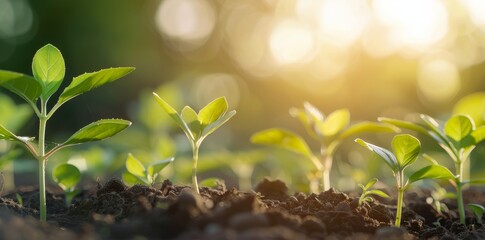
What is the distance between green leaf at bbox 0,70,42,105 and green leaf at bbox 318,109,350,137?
111 cm

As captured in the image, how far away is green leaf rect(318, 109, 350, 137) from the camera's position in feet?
7.23

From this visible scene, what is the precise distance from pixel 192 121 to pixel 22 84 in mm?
508

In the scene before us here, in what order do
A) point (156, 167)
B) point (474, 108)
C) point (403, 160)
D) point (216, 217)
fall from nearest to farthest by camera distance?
point (216, 217) → point (403, 160) → point (156, 167) → point (474, 108)

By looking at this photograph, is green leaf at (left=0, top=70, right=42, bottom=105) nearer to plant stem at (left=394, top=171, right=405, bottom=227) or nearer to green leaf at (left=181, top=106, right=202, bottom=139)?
green leaf at (left=181, top=106, right=202, bottom=139)

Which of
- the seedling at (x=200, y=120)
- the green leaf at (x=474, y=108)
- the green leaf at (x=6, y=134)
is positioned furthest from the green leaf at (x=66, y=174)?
the green leaf at (x=474, y=108)

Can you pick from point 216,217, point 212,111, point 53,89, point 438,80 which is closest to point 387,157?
point 212,111

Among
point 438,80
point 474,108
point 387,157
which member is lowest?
point 387,157

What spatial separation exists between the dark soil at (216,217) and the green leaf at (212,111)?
0.23 m

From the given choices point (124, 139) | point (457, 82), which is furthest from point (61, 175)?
point (457, 82)

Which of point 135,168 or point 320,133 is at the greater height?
point 320,133

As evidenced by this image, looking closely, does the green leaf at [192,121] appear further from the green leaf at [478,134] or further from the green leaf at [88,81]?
the green leaf at [478,134]

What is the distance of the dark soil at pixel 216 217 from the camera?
1.17m

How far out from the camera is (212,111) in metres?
1.69

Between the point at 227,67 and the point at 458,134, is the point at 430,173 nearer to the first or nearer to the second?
the point at 458,134
